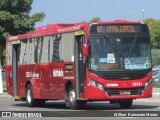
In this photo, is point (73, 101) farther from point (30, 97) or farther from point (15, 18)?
point (15, 18)

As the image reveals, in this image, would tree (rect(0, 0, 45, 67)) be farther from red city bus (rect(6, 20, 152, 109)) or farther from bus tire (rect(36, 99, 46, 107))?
red city bus (rect(6, 20, 152, 109))

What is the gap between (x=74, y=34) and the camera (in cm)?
2250

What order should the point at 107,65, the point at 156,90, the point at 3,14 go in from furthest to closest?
the point at 3,14, the point at 156,90, the point at 107,65

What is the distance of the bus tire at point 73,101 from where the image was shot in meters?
22.5

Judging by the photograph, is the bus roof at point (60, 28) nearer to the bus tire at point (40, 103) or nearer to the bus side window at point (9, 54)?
the bus side window at point (9, 54)

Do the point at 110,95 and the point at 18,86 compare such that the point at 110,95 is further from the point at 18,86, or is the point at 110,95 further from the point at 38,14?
the point at 38,14

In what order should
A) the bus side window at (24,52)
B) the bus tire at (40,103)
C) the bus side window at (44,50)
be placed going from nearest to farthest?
the bus side window at (44,50), the bus tire at (40,103), the bus side window at (24,52)

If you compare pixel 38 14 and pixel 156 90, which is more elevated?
pixel 38 14

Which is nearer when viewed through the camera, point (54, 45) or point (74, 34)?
point (74, 34)

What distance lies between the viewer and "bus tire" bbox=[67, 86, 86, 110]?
22516 mm

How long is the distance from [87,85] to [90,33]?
183 centimetres

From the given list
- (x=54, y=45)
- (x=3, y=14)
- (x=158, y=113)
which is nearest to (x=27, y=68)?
(x=54, y=45)

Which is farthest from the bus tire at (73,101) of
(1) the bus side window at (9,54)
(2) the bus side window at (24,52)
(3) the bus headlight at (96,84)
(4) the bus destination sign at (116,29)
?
(1) the bus side window at (9,54)

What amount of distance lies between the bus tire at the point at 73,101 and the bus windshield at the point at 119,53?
1512 mm
